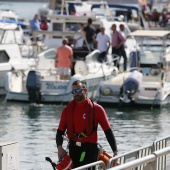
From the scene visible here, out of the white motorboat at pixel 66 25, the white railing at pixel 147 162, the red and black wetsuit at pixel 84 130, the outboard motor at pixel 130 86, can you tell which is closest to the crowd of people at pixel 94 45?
the white motorboat at pixel 66 25

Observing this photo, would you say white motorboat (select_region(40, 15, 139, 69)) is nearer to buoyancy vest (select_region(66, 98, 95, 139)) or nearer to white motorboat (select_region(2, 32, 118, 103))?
white motorboat (select_region(2, 32, 118, 103))

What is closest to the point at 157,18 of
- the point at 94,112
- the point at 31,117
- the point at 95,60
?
the point at 95,60

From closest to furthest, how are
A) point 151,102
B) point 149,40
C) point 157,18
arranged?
point 151,102 → point 149,40 → point 157,18

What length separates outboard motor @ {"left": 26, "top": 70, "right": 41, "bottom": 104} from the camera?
76.1ft

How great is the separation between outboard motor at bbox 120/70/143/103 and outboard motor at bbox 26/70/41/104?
7.22 ft

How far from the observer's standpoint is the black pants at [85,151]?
9.82 m

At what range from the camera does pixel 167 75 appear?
24.6 m

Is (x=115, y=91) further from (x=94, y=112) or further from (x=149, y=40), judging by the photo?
(x=94, y=112)

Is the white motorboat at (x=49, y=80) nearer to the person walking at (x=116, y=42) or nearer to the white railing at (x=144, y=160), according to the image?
the person walking at (x=116, y=42)

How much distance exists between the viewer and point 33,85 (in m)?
23.3

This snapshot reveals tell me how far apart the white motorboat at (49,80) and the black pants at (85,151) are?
12996mm

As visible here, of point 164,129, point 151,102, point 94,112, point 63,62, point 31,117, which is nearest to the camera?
point 94,112

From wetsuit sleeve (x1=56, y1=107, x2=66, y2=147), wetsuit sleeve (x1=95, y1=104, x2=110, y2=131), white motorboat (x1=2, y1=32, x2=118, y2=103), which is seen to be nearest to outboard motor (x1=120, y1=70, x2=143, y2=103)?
white motorboat (x1=2, y1=32, x2=118, y2=103)

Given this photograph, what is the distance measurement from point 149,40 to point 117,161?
68.6 ft
